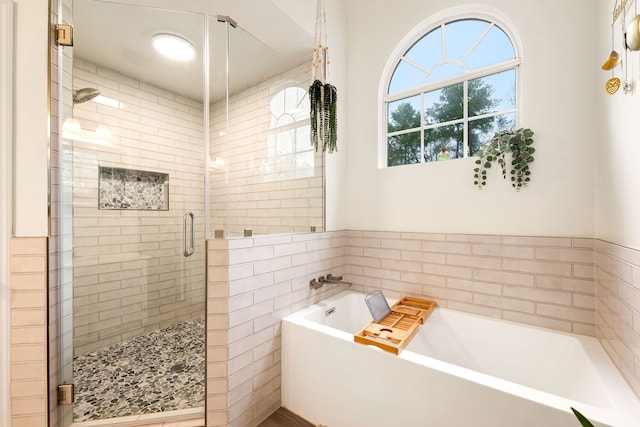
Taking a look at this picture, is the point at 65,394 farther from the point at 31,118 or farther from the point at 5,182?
the point at 31,118

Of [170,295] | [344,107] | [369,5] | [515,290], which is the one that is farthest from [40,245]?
[369,5]

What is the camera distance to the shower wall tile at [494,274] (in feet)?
5.04

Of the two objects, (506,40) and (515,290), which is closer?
(515,290)

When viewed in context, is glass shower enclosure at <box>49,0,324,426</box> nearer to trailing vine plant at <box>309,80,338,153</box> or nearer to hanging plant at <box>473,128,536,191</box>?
trailing vine plant at <box>309,80,338,153</box>

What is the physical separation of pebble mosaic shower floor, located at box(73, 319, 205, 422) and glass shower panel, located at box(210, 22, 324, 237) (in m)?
0.77

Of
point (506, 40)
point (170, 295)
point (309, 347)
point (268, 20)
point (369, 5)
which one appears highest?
point (369, 5)

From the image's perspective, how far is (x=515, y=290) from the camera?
1692mm

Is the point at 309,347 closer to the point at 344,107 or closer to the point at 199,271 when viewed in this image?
the point at 199,271

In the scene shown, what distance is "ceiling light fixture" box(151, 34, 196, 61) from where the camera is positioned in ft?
5.88

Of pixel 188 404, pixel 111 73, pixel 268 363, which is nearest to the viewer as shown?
pixel 188 404

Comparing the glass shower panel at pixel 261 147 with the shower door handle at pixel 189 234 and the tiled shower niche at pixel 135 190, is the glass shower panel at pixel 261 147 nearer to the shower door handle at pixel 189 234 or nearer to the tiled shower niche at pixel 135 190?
the shower door handle at pixel 189 234

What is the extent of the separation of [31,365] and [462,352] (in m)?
2.47

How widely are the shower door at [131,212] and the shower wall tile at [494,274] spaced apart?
4.77 feet

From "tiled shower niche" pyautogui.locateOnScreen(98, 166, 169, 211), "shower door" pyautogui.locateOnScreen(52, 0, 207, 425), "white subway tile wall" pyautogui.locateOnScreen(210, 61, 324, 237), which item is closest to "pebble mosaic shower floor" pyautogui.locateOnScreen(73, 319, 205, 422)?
"shower door" pyautogui.locateOnScreen(52, 0, 207, 425)
